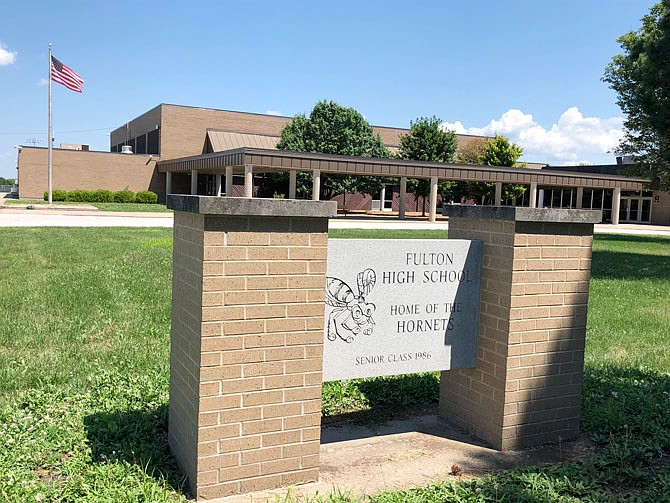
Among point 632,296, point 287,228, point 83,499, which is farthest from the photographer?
point 632,296

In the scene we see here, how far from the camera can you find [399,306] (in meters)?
4.42

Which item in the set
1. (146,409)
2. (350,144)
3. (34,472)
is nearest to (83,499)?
(34,472)

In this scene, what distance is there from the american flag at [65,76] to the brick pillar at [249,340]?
117 ft

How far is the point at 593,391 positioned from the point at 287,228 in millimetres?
3626

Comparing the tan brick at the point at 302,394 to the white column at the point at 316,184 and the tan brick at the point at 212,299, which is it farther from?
the white column at the point at 316,184

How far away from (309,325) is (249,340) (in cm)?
38

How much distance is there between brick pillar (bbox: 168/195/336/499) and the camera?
138 inches

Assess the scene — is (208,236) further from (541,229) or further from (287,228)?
(541,229)

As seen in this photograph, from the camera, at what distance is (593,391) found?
576 centimetres

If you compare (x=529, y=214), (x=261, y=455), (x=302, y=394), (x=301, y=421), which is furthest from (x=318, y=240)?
(x=529, y=214)

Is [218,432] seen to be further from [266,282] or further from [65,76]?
[65,76]

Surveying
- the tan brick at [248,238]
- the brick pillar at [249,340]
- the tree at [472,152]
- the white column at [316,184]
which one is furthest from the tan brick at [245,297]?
the tree at [472,152]

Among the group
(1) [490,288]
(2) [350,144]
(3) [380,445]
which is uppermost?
(2) [350,144]

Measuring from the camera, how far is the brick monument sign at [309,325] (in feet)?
11.6
